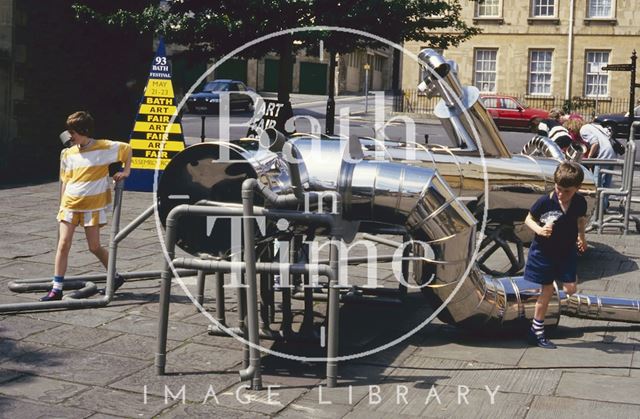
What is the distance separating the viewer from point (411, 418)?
16.8 ft

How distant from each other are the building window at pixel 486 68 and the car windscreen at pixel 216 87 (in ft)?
43.8

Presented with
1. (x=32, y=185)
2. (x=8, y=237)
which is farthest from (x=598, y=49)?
(x=8, y=237)

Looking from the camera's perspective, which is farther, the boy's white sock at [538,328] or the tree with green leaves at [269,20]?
the tree with green leaves at [269,20]

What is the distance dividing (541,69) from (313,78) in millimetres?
18805

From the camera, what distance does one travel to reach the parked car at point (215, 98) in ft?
123

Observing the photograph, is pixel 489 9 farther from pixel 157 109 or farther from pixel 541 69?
pixel 157 109

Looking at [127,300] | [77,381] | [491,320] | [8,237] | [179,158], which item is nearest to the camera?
[77,381]

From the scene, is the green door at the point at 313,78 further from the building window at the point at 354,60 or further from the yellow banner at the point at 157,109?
the yellow banner at the point at 157,109

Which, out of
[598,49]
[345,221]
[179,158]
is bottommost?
[345,221]

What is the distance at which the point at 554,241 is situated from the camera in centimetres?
664

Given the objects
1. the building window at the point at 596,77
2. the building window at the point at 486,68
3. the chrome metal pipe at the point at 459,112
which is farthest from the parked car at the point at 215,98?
the chrome metal pipe at the point at 459,112

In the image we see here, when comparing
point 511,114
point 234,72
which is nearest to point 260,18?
point 511,114

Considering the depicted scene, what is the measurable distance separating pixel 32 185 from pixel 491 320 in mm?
11199

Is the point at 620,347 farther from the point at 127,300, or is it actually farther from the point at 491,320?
the point at 127,300
